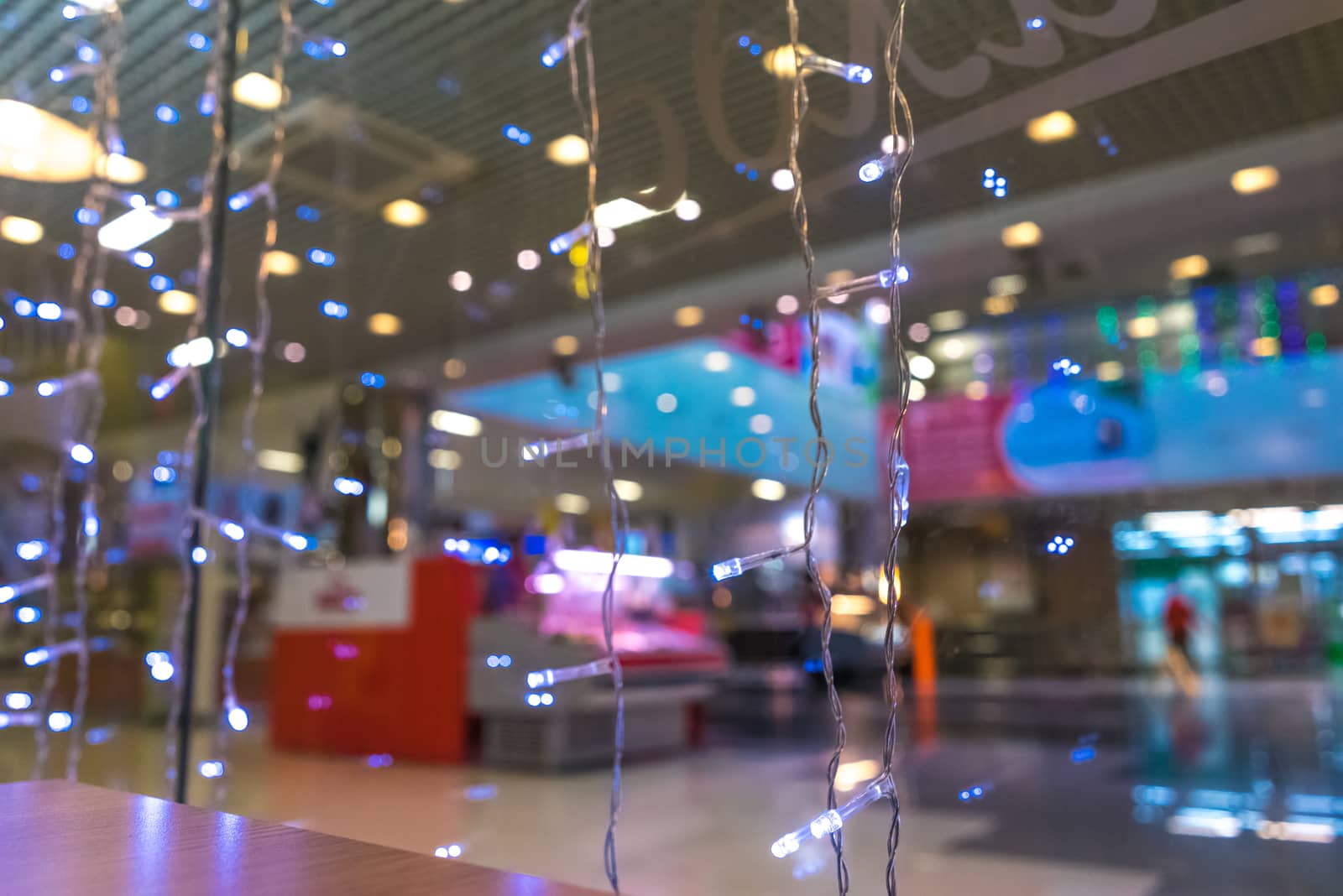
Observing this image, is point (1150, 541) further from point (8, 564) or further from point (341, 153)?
point (8, 564)

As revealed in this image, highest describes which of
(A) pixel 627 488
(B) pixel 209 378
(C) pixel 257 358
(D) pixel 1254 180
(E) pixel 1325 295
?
(D) pixel 1254 180

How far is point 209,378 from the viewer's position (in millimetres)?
2479

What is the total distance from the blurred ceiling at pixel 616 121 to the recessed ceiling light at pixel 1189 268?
2251 mm

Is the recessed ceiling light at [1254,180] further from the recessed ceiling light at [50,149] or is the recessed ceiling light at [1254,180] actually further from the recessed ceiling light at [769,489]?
the recessed ceiling light at [50,149]

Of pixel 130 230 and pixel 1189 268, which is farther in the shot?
pixel 1189 268

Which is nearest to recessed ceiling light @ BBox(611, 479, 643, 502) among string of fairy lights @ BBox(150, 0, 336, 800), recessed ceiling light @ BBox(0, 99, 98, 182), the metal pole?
string of fairy lights @ BBox(150, 0, 336, 800)

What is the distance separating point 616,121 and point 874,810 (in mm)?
2185

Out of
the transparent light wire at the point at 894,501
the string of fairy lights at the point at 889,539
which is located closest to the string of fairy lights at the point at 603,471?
the string of fairy lights at the point at 889,539

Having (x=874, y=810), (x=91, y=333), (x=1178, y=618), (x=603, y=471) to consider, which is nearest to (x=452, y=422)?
(x=91, y=333)

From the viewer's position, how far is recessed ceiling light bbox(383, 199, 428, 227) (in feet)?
14.2

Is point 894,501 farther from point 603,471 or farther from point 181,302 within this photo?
point 181,302

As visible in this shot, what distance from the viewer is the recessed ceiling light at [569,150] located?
6.81 ft

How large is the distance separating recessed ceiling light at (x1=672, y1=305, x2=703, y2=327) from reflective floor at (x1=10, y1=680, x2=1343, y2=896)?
2.01 meters

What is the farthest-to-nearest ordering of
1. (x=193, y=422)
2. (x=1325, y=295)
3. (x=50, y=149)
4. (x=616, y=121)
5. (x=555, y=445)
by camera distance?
(x=1325, y=295) < (x=50, y=149) < (x=193, y=422) < (x=616, y=121) < (x=555, y=445)
